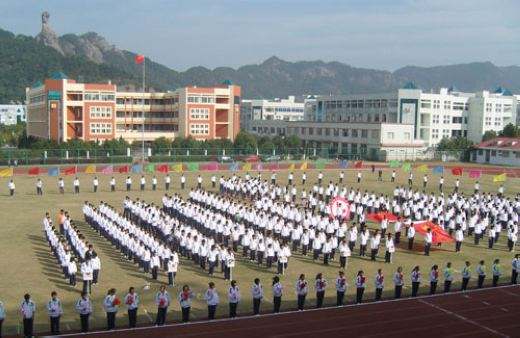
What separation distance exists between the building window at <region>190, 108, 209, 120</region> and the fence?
34.2 feet

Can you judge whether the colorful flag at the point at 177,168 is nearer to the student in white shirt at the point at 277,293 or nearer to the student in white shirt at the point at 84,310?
the student in white shirt at the point at 277,293

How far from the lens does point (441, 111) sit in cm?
8631

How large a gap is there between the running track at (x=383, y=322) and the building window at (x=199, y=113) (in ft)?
191

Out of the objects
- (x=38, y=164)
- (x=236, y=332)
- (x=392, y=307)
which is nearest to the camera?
(x=236, y=332)

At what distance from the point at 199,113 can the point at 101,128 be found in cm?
1199

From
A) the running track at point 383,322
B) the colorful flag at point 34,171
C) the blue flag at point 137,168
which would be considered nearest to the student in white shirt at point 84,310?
→ the running track at point 383,322

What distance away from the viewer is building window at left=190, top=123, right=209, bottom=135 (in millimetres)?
72688

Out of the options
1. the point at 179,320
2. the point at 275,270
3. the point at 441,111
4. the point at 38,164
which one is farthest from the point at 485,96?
the point at 179,320

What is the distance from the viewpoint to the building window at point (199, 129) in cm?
7269

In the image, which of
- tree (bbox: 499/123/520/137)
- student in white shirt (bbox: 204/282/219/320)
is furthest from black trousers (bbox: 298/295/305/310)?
tree (bbox: 499/123/520/137)

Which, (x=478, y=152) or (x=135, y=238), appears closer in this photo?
(x=135, y=238)

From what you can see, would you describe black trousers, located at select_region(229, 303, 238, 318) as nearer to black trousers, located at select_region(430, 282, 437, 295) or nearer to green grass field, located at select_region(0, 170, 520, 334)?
green grass field, located at select_region(0, 170, 520, 334)

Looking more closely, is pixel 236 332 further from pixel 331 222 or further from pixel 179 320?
pixel 331 222

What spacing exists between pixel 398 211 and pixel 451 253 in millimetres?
6128
